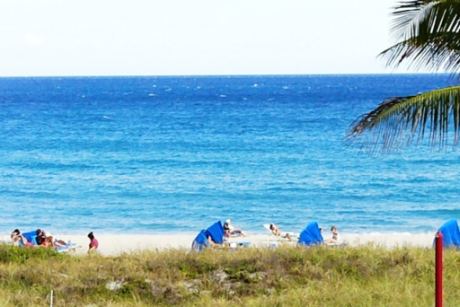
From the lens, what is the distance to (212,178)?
41.3m

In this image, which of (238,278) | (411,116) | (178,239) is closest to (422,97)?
(411,116)

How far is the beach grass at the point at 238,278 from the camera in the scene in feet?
32.4

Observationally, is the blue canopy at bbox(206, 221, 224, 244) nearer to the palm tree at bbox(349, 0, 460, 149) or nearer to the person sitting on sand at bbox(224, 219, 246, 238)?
the person sitting on sand at bbox(224, 219, 246, 238)

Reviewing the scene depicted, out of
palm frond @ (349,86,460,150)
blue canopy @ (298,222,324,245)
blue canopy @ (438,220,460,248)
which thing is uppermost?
palm frond @ (349,86,460,150)

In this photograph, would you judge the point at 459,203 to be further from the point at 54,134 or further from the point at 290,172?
the point at 54,134

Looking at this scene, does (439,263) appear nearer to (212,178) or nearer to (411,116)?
(411,116)

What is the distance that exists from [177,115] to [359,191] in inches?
2026

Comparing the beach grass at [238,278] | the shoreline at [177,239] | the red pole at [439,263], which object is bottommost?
the shoreline at [177,239]

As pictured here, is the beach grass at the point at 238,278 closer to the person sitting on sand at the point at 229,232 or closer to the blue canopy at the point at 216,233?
the blue canopy at the point at 216,233

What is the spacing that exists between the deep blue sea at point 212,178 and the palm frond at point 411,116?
166cm

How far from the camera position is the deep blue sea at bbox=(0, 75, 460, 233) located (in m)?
30.5

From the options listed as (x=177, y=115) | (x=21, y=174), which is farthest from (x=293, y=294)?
(x=177, y=115)

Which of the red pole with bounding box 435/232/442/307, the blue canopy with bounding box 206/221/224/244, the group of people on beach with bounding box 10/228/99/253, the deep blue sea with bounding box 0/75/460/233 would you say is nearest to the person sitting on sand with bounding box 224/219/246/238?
the blue canopy with bounding box 206/221/224/244

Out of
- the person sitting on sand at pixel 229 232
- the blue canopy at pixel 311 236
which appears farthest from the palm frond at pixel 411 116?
the person sitting on sand at pixel 229 232
